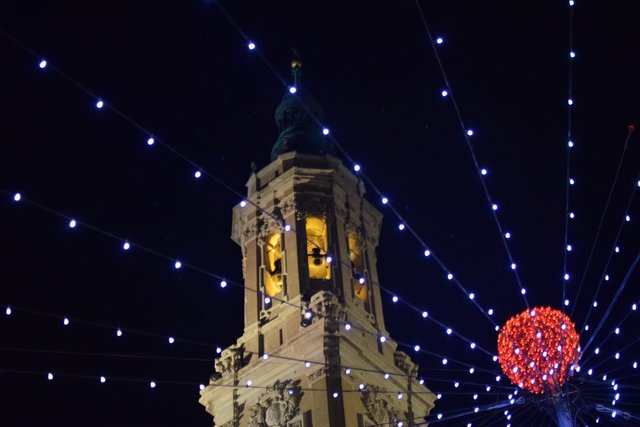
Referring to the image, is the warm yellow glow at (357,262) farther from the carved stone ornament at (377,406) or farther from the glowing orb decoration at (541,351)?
the glowing orb decoration at (541,351)

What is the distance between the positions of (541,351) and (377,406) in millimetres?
9401

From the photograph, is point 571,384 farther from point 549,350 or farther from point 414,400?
point 414,400

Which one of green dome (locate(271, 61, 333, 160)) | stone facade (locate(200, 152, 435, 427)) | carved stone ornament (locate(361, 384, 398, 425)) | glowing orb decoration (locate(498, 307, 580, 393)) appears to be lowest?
glowing orb decoration (locate(498, 307, 580, 393))

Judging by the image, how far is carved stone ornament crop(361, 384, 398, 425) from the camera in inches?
961

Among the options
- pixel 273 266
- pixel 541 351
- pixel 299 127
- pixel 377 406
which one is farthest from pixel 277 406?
pixel 299 127

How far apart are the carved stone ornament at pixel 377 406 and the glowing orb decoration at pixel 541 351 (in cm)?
832

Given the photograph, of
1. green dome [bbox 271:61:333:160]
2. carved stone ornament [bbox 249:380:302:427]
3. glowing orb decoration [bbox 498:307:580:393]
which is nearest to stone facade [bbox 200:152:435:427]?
carved stone ornament [bbox 249:380:302:427]

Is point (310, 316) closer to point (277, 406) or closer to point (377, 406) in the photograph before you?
point (277, 406)

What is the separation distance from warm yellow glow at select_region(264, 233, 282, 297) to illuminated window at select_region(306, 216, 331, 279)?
1.05 meters

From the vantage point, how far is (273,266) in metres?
29.3

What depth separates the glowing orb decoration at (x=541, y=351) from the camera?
16.1 metres

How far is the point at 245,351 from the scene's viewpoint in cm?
2694

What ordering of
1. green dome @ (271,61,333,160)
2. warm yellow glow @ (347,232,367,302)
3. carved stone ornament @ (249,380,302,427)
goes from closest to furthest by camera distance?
carved stone ornament @ (249,380,302,427)
warm yellow glow @ (347,232,367,302)
green dome @ (271,61,333,160)

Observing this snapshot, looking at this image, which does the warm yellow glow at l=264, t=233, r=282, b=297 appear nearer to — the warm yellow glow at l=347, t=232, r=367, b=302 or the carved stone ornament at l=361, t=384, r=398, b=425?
the warm yellow glow at l=347, t=232, r=367, b=302
